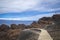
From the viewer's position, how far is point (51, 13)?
12.1 ft

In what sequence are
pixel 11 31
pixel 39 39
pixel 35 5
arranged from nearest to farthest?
pixel 39 39, pixel 11 31, pixel 35 5

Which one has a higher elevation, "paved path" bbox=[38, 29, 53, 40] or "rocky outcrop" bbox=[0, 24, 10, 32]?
"rocky outcrop" bbox=[0, 24, 10, 32]

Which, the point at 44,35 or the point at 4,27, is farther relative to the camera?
the point at 4,27

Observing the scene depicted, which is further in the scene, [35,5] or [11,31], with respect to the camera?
[35,5]

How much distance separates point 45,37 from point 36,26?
35 cm

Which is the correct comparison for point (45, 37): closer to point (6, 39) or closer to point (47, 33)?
point (47, 33)

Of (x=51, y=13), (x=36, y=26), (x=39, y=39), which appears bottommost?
(x=39, y=39)

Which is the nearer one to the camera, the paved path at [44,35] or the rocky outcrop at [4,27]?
the paved path at [44,35]

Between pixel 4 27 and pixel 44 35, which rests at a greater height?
pixel 4 27

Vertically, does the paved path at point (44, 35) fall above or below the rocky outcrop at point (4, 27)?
below

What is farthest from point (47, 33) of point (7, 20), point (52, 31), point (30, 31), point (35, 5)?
point (7, 20)

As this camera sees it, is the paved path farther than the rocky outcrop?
No

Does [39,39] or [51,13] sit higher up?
[51,13]

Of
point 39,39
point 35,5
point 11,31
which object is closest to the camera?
point 39,39
